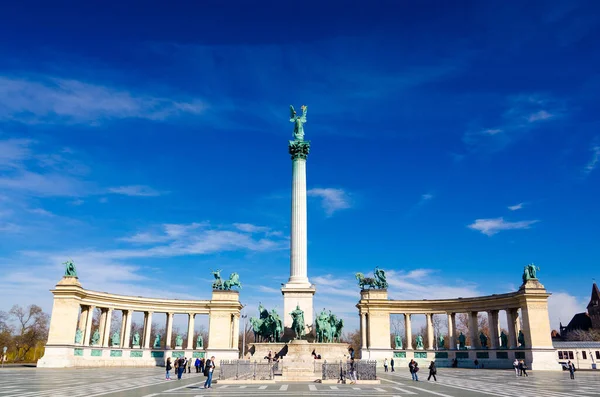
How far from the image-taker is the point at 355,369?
Result: 107 ft

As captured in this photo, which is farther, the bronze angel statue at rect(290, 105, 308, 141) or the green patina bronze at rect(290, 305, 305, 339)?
the bronze angel statue at rect(290, 105, 308, 141)

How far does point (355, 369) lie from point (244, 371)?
871 centimetres

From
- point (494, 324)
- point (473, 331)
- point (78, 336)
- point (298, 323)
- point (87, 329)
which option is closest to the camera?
point (298, 323)

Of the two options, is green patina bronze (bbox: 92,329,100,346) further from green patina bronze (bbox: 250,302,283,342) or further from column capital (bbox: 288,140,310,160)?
column capital (bbox: 288,140,310,160)

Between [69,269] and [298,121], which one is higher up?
[298,121]

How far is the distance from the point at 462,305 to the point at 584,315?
3332 inches

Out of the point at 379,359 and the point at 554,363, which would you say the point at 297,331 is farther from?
the point at 554,363

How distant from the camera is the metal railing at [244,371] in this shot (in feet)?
111

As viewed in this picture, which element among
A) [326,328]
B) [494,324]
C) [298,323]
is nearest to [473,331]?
[494,324]

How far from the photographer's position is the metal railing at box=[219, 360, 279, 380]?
33812 mm

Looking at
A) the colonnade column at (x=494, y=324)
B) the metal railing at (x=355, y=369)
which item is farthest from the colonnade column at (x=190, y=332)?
the colonnade column at (x=494, y=324)

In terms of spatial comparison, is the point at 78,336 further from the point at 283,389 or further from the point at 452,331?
the point at 452,331

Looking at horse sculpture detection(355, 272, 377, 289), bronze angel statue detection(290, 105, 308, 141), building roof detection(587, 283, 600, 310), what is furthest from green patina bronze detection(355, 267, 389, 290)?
building roof detection(587, 283, 600, 310)

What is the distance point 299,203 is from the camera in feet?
193
